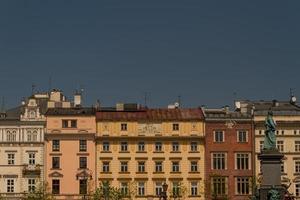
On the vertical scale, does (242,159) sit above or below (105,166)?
above

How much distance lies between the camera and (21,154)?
96.9m

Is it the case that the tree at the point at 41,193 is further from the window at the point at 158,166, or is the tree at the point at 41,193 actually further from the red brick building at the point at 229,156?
the red brick building at the point at 229,156

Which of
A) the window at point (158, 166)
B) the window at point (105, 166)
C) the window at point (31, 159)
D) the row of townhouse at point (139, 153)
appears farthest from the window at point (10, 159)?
→ the window at point (158, 166)

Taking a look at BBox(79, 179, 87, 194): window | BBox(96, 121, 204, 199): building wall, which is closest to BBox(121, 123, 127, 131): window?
BBox(96, 121, 204, 199): building wall

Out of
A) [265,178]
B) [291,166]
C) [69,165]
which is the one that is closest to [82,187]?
[69,165]

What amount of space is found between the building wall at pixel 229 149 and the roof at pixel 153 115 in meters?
2.28

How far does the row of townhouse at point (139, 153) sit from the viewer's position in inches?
3807

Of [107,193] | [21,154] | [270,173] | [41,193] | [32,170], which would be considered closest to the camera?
[270,173]

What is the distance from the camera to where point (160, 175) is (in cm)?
9738

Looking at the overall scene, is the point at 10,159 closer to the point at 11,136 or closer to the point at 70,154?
the point at 11,136

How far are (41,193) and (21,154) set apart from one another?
24.0 feet

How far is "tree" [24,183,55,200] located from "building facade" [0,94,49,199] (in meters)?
1.33

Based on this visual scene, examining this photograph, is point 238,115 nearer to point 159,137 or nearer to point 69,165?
point 159,137

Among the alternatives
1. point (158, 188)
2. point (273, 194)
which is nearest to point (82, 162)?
point (158, 188)
